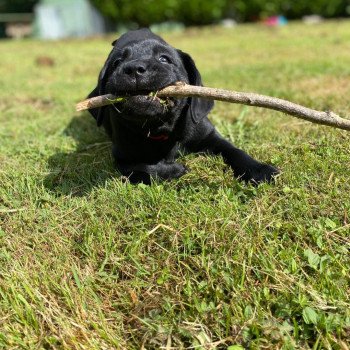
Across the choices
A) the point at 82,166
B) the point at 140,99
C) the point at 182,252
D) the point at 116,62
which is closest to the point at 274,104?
the point at 140,99

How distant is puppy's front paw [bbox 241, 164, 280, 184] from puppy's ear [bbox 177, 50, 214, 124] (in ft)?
1.62

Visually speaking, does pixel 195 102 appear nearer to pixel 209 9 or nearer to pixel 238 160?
pixel 238 160

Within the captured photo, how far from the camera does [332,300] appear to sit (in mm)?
1857

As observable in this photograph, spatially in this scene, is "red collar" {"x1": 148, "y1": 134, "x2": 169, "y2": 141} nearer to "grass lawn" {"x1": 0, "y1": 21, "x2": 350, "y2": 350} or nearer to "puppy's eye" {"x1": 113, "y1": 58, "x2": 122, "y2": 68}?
"grass lawn" {"x1": 0, "y1": 21, "x2": 350, "y2": 350}

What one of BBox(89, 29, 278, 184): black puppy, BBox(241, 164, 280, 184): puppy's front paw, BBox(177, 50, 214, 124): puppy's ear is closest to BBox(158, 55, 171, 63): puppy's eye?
BBox(89, 29, 278, 184): black puppy

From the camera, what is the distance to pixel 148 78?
241cm

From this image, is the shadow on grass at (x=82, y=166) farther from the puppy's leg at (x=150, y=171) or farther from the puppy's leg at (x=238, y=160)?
the puppy's leg at (x=238, y=160)

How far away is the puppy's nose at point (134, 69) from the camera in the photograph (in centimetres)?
239

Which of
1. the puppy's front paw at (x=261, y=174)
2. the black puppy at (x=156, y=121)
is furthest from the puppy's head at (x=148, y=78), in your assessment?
the puppy's front paw at (x=261, y=174)

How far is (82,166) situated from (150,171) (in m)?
0.52

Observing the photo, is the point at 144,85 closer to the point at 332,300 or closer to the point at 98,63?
the point at 332,300

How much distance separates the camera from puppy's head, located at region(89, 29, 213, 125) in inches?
94.7

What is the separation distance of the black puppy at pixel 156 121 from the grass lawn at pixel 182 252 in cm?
11

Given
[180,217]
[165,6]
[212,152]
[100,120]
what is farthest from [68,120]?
[165,6]
